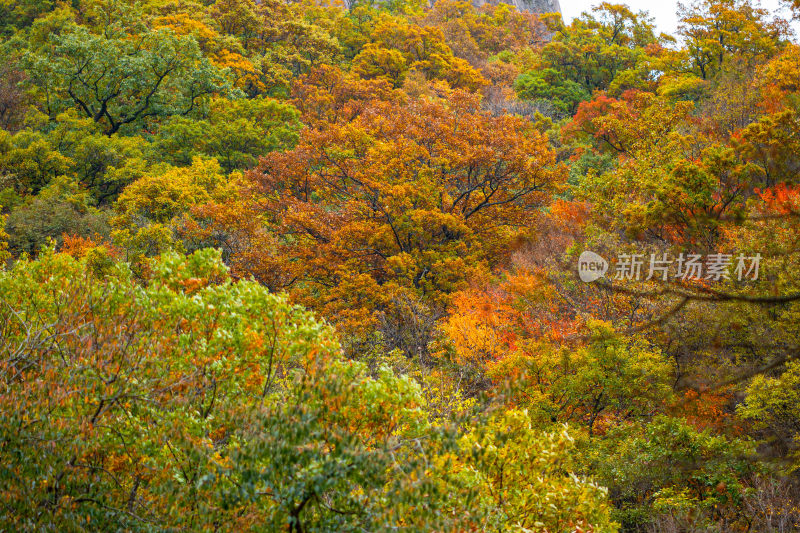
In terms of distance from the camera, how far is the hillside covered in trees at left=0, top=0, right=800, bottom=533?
511 cm

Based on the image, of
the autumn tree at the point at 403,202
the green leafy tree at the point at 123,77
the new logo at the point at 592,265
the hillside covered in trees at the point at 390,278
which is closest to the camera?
the hillside covered in trees at the point at 390,278

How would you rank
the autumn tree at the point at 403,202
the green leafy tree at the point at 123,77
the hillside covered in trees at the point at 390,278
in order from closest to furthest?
the hillside covered in trees at the point at 390,278 → the autumn tree at the point at 403,202 → the green leafy tree at the point at 123,77

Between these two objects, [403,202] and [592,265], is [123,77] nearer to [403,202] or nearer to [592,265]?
[403,202]

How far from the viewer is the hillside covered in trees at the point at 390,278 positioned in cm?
511

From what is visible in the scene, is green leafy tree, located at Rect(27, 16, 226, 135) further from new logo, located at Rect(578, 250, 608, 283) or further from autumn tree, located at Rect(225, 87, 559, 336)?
new logo, located at Rect(578, 250, 608, 283)

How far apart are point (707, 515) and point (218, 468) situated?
7.97 m

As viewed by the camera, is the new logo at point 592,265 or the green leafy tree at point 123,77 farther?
the green leafy tree at point 123,77

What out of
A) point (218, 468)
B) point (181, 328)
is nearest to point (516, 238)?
point (181, 328)

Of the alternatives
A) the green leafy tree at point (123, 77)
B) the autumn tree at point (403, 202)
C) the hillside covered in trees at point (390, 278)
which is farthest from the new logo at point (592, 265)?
the green leafy tree at point (123, 77)

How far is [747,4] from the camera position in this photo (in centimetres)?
3519

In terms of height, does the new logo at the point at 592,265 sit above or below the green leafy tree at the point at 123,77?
below

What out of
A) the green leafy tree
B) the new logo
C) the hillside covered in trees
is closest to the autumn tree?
the hillside covered in trees

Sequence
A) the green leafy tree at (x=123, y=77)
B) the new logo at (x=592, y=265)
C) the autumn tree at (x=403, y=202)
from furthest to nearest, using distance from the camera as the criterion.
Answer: the green leafy tree at (x=123, y=77), the autumn tree at (x=403, y=202), the new logo at (x=592, y=265)

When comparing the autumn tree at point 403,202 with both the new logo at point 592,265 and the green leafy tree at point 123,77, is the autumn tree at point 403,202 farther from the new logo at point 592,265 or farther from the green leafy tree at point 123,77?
the green leafy tree at point 123,77
